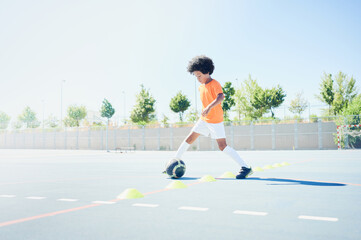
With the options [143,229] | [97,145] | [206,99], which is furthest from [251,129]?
[143,229]

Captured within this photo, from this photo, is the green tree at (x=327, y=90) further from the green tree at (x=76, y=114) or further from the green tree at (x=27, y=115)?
the green tree at (x=27, y=115)

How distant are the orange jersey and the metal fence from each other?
26.3 metres

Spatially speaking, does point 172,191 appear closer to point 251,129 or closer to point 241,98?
point 251,129

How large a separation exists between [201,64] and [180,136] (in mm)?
30937

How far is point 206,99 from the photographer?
23.9ft

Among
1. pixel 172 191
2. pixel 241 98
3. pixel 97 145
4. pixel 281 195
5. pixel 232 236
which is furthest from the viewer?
pixel 241 98

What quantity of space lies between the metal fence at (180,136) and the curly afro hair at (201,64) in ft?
86.1

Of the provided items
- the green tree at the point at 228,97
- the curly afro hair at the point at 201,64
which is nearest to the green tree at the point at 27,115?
the green tree at the point at 228,97

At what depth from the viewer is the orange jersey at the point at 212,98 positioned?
714cm

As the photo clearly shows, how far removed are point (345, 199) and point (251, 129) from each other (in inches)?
1180

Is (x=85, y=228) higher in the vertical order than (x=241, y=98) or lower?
lower

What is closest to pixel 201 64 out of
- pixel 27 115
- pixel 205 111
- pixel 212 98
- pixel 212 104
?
pixel 212 98

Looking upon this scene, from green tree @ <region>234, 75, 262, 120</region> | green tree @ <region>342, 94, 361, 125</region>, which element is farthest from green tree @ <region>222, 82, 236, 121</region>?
green tree @ <region>342, 94, 361, 125</region>

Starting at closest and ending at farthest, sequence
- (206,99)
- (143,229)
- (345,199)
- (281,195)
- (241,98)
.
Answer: (143,229) < (345,199) < (281,195) < (206,99) < (241,98)
